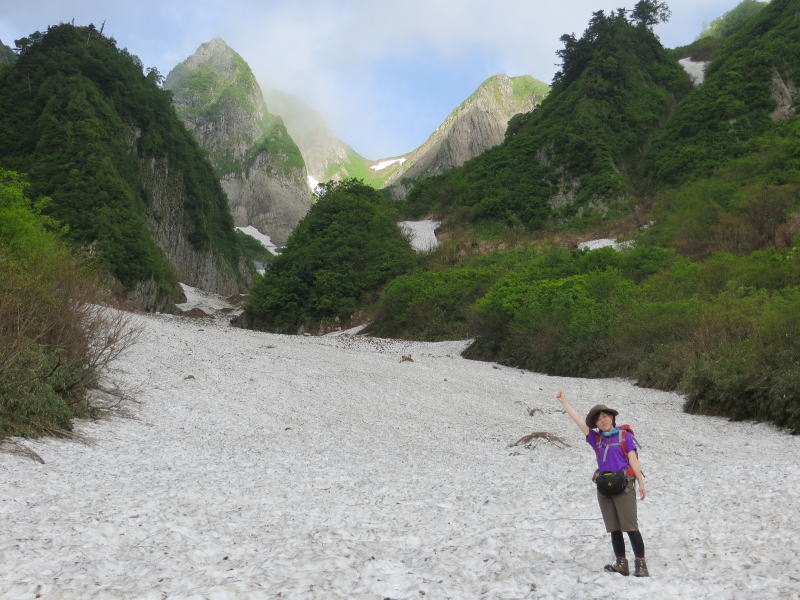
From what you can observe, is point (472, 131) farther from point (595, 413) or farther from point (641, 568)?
point (641, 568)

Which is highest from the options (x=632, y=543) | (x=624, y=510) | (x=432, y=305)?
(x=432, y=305)

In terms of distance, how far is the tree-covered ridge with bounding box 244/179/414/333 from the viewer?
4178 centimetres

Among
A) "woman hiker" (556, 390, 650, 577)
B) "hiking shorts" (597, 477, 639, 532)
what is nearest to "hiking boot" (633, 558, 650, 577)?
"woman hiker" (556, 390, 650, 577)

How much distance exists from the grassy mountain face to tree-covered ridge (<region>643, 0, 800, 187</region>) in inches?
1976

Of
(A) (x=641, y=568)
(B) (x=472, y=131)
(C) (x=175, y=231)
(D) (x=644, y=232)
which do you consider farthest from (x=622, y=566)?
(B) (x=472, y=131)

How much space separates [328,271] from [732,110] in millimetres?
38444

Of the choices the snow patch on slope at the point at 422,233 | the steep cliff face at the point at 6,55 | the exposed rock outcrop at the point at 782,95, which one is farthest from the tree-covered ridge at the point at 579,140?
the steep cliff face at the point at 6,55

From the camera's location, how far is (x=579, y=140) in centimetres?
5719

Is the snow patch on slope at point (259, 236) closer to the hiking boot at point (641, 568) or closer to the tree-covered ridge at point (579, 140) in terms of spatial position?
the tree-covered ridge at point (579, 140)

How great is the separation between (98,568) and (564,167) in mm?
58783

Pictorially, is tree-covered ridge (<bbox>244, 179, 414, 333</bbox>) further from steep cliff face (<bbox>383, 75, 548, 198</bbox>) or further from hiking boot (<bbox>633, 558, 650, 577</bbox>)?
steep cliff face (<bbox>383, 75, 548, 198</bbox>)

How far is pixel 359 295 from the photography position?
42.3 m

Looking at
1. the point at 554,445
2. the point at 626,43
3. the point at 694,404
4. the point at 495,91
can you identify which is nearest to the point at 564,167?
the point at 626,43

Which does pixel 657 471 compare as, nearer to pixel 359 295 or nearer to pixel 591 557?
pixel 591 557
